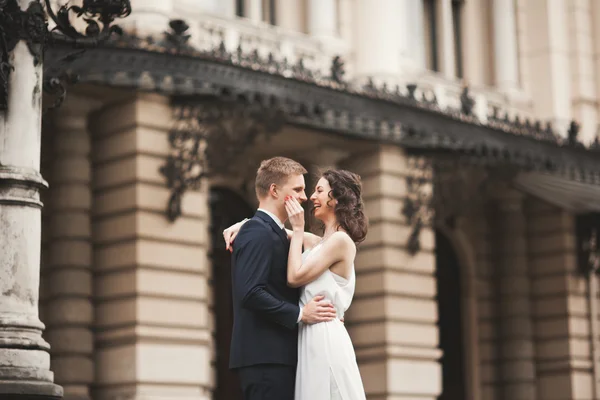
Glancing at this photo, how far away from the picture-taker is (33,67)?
6828mm

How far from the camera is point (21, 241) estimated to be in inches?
253

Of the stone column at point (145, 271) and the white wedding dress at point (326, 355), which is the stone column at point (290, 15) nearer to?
the stone column at point (145, 271)

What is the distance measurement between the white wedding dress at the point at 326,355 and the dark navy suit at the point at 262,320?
0.24ft

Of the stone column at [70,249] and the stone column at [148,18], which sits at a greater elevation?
the stone column at [148,18]

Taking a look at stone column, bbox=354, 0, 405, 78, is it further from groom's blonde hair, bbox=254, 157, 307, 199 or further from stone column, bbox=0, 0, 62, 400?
groom's blonde hair, bbox=254, 157, 307, 199

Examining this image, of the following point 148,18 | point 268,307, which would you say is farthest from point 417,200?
point 268,307

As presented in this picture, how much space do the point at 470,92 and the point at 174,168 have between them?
7318 mm

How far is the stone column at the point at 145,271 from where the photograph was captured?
15359 millimetres

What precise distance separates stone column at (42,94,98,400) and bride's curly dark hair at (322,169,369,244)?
1037 centimetres

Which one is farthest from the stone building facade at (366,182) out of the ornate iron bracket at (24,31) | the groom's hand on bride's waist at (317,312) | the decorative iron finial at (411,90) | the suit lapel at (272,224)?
the groom's hand on bride's waist at (317,312)

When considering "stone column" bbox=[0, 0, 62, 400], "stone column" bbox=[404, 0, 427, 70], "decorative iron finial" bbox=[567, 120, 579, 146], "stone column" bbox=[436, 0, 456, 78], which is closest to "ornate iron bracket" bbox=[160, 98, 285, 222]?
"stone column" bbox=[404, 0, 427, 70]

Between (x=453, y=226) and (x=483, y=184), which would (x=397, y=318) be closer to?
(x=483, y=184)

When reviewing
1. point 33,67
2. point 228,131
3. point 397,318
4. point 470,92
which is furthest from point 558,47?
point 33,67

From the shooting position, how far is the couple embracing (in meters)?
5.66
